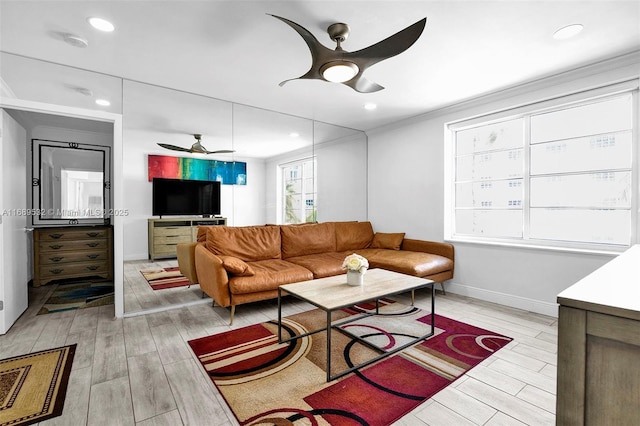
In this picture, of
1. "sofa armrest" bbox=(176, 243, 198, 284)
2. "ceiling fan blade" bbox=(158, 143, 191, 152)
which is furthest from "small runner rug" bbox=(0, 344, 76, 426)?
"ceiling fan blade" bbox=(158, 143, 191, 152)

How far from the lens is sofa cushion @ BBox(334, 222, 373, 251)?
4680mm

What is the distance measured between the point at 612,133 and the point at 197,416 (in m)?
4.41

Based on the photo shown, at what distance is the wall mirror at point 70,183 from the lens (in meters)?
4.36

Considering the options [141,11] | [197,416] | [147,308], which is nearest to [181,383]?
[197,416]

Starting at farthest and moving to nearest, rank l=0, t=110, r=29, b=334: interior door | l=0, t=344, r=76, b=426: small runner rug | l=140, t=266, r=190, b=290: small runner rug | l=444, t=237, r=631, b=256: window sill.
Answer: l=140, t=266, r=190, b=290: small runner rug, l=444, t=237, r=631, b=256: window sill, l=0, t=110, r=29, b=334: interior door, l=0, t=344, r=76, b=426: small runner rug

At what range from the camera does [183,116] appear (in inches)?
148

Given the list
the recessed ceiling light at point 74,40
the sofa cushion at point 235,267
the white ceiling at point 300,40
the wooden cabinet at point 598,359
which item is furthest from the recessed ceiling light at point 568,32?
Result: the recessed ceiling light at point 74,40

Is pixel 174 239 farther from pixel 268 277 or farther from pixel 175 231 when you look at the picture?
pixel 268 277

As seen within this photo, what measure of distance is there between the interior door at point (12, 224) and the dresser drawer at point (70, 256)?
1.15m

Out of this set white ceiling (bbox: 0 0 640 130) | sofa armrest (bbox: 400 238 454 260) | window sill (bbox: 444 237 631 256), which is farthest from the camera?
sofa armrest (bbox: 400 238 454 260)

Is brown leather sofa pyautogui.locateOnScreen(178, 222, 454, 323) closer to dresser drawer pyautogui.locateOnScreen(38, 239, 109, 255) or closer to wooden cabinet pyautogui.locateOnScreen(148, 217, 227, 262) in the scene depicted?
wooden cabinet pyautogui.locateOnScreen(148, 217, 227, 262)

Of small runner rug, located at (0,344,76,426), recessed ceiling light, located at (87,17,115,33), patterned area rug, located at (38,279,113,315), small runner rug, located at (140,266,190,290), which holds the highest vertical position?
recessed ceiling light, located at (87,17,115,33)

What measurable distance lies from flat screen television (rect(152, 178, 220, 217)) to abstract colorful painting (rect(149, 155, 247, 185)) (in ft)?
0.21

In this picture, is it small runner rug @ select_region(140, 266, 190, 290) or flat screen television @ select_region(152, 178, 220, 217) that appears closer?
flat screen television @ select_region(152, 178, 220, 217)
